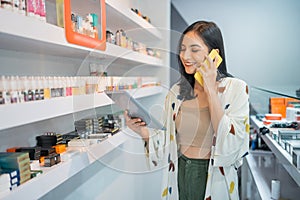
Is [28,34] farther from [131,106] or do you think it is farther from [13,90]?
[131,106]

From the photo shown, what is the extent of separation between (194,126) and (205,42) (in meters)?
0.30

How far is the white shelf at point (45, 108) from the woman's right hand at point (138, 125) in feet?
0.29

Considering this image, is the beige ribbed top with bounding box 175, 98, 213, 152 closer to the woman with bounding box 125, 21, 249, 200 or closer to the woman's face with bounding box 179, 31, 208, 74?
the woman with bounding box 125, 21, 249, 200

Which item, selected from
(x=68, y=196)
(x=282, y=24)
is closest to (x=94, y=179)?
(x=68, y=196)

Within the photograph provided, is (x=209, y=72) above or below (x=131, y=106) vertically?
above

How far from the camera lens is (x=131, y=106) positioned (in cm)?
102

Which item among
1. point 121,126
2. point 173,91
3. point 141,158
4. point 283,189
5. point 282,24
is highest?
point 282,24

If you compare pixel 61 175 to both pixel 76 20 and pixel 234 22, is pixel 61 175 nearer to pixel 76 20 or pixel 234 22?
pixel 76 20

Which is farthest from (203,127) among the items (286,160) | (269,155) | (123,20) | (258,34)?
(258,34)

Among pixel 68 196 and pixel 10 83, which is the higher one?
pixel 10 83

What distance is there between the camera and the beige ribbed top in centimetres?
111

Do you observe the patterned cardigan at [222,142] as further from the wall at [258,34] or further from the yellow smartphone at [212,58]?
the wall at [258,34]

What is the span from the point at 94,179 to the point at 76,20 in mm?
996

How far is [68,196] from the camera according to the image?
1.46 metres
